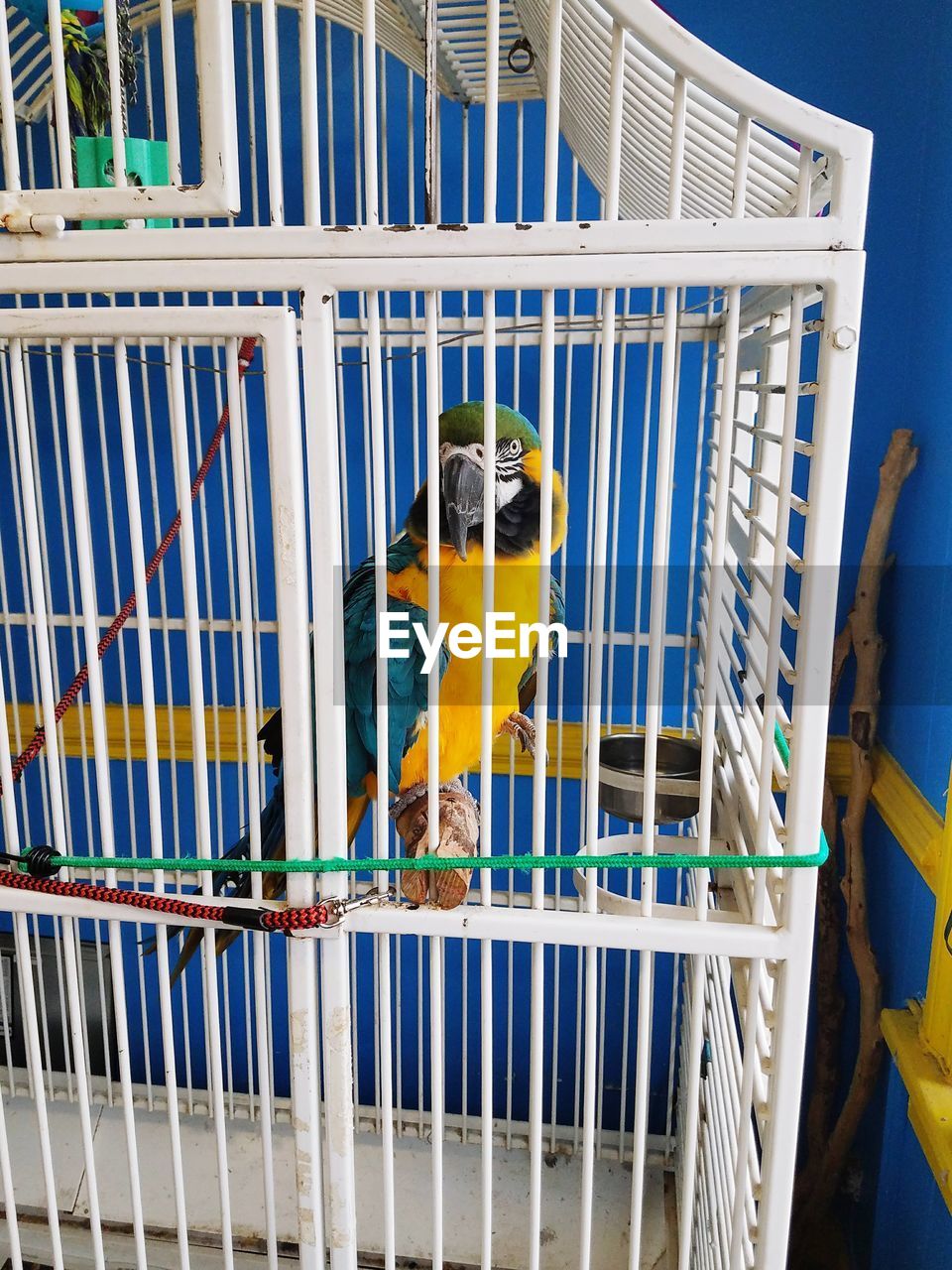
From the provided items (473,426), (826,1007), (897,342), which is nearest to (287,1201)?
(826,1007)

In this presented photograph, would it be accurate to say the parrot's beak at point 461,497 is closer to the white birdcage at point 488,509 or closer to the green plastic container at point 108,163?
the white birdcage at point 488,509

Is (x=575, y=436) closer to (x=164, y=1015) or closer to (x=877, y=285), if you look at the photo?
(x=877, y=285)

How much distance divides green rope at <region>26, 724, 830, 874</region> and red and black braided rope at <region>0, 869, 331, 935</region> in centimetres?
3

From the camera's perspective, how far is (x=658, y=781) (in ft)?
2.57

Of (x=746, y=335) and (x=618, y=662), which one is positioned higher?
(x=746, y=335)

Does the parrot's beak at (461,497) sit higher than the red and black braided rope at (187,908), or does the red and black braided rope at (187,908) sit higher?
the parrot's beak at (461,497)

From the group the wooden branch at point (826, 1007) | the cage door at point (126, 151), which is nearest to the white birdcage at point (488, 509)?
the cage door at point (126, 151)

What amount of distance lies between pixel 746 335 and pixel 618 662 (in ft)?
2.16

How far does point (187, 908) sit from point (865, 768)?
3.25 ft

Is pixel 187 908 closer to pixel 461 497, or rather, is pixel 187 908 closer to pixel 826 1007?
pixel 461 497

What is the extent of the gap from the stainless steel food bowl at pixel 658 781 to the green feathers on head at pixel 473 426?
1.00ft

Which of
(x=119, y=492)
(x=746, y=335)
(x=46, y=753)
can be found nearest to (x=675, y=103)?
(x=746, y=335)

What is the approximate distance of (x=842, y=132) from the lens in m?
0.49

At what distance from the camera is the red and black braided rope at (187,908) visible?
611 mm
